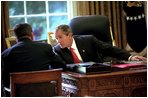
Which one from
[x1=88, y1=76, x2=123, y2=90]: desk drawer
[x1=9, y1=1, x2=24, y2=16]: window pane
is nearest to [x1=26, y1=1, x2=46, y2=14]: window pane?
[x1=9, y1=1, x2=24, y2=16]: window pane

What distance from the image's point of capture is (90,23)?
4.26 m

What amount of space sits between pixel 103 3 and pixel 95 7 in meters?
0.15

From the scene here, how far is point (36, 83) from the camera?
9.19 ft

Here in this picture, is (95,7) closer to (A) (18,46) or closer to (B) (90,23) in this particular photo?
(B) (90,23)

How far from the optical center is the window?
16.7 ft

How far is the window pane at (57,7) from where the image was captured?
17.5 ft

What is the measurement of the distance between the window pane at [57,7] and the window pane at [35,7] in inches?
4.5

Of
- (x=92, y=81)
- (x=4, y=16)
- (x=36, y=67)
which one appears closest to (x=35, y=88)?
(x=36, y=67)

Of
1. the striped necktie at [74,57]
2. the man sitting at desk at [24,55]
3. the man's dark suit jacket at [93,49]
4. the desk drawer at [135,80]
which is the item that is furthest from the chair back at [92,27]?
the desk drawer at [135,80]

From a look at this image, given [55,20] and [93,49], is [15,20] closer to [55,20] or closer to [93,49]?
[55,20]

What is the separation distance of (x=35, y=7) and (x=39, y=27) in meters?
0.31

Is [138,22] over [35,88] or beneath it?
over

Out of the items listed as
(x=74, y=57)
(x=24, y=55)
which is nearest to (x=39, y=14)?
(x=74, y=57)

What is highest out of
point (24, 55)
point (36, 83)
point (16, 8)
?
point (16, 8)
